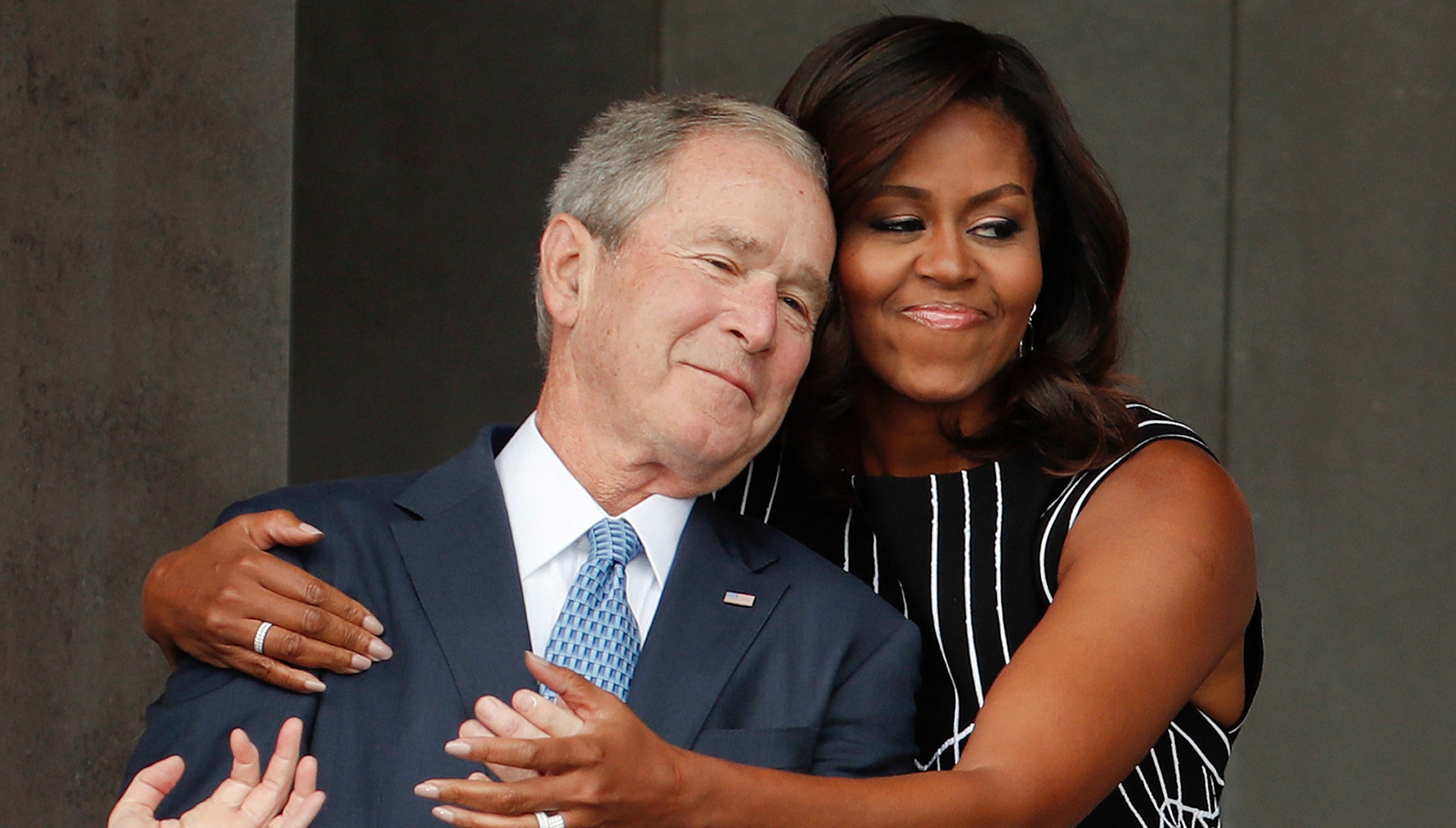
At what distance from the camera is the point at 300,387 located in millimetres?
4051

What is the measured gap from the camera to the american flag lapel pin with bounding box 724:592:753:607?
6.92 feet

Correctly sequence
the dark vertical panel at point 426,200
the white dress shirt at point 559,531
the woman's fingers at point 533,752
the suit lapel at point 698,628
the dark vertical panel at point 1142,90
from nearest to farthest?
the woman's fingers at point 533,752 < the suit lapel at point 698,628 < the white dress shirt at point 559,531 < the dark vertical panel at point 426,200 < the dark vertical panel at point 1142,90

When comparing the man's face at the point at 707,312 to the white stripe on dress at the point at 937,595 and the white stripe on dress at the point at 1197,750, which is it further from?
the white stripe on dress at the point at 1197,750

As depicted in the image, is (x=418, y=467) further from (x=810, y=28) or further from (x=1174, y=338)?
(x=1174, y=338)

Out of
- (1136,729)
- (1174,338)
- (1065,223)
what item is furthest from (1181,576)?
(1174,338)

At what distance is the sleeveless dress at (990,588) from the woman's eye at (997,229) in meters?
0.32

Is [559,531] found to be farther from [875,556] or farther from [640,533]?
[875,556]

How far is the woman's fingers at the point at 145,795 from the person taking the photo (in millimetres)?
Answer: 1666

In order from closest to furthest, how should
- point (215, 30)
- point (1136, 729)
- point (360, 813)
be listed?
1. point (360, 813)
2. point (1136, 729)
3. point (215, 30)

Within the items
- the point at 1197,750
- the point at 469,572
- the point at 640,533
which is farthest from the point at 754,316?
the point at 1197,750

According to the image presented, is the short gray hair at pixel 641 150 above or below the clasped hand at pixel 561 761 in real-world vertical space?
above

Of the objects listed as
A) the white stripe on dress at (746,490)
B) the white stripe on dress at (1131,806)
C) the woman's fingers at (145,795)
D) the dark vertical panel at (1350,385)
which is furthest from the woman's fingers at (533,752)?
the dark vertical panel at (1350,385)

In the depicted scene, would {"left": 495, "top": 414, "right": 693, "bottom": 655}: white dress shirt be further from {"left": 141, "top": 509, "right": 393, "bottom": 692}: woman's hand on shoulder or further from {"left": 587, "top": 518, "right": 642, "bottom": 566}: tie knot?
{"left": 141, "top": 509, "right": 393, "bottom": 692}: woman's hand on shoulder

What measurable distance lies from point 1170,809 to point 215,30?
2686mm
